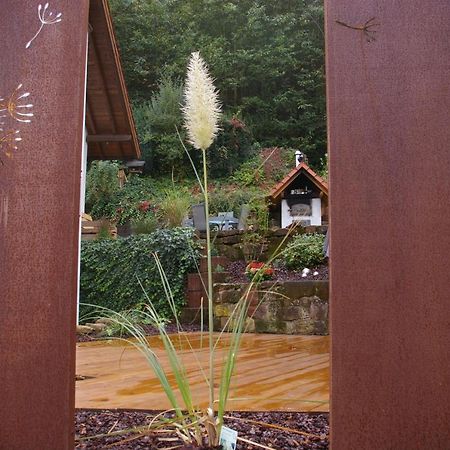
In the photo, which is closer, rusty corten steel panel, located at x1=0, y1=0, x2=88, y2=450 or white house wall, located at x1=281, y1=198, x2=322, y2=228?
rusty corten steel panel, located at x1=0, y1=0, x2=88, y2=450

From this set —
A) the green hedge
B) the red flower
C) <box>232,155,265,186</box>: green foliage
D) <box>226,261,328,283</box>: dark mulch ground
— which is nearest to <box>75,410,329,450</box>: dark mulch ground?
<box>226,261,328,283</box>: dark mulch ground

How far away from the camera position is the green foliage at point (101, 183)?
10931 mm

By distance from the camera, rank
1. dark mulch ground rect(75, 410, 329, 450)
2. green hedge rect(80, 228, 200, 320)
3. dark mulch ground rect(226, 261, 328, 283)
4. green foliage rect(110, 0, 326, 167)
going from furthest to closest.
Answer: green foliage rect(110, 0, 326, 167) → green hedge rect(80, 228, 200, 320) → dark mulch ground rect(226, 261, 328, 283) → dark mulch ground rect(75, 410, 329, 450)

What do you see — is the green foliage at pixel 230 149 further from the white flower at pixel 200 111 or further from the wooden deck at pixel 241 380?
the white flower at pixel 200 111

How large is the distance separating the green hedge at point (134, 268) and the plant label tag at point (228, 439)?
17.3ft

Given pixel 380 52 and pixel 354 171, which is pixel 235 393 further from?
pixel 380 52

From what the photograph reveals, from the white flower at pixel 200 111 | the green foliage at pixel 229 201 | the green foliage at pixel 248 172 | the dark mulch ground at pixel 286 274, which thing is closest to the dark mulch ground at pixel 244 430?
the white flower at pixel 200 111

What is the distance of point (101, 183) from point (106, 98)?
149 inches

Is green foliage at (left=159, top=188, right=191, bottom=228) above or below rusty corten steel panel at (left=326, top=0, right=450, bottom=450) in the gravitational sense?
above

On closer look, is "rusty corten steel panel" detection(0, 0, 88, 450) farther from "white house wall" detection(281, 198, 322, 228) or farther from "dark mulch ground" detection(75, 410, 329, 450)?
"white house wall" detection(281, 198, 322, 228)

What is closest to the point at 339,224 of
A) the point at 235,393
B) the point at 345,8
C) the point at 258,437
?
the point at 345,8

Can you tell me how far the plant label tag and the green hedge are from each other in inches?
208

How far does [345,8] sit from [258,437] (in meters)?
0.94

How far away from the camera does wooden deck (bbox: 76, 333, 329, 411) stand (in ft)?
5.56
